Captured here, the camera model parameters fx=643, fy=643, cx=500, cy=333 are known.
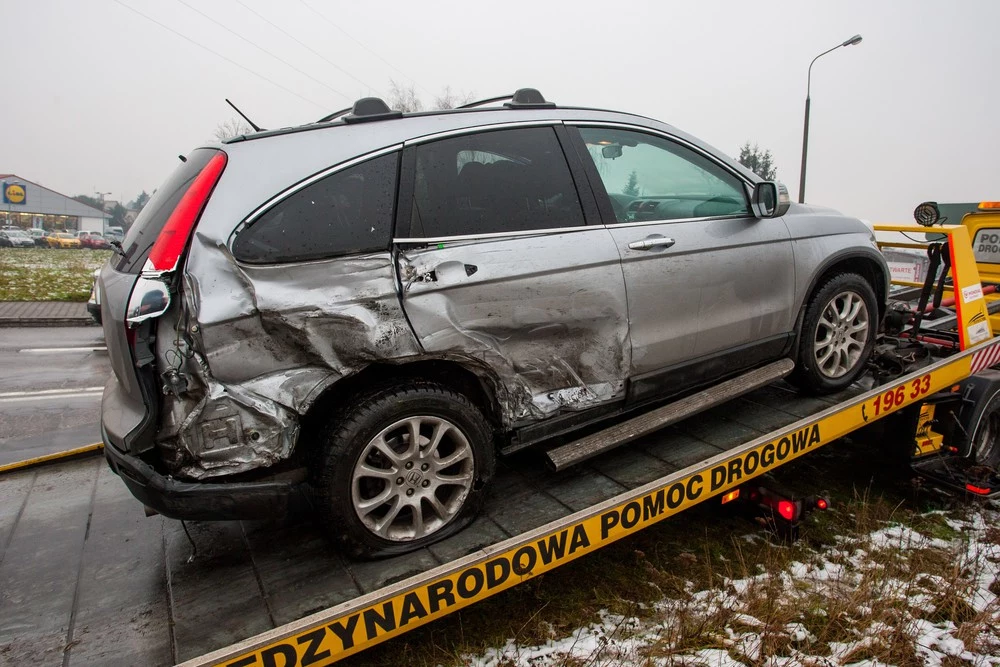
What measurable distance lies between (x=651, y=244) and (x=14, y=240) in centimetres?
4469

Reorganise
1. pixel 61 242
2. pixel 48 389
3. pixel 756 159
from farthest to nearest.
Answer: pixel 61 242, pixel 756 159, pixel 48 389

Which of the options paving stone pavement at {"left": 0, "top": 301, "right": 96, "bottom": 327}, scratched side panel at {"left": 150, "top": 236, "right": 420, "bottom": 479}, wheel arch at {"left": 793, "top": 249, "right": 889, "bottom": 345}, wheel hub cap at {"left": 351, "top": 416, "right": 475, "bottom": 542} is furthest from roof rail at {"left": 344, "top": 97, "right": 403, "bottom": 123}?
paving stone pavement at {"left": 0, "top": 301, "right": 96, "bottom": 327}

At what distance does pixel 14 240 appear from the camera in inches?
1455

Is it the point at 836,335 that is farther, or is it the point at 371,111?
the point at 836,335

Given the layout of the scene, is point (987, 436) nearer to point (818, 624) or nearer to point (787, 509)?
point (787, 509)

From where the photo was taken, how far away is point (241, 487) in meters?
2.30

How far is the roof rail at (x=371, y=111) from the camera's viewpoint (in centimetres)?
266

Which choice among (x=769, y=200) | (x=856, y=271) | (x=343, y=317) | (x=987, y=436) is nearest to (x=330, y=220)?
(x=343, y=317)

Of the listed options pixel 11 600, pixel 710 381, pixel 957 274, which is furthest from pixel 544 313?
pixel 957 274

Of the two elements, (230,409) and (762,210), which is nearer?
(230,409)

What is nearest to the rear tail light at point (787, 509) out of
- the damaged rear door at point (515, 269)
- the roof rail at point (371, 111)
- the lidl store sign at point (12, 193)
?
the damaged rear door at point (515, 269)

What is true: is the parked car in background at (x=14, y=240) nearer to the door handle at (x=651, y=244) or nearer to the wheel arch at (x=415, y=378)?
the wheel arch at (x=415, y=378)

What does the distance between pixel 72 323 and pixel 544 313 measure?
426 inches

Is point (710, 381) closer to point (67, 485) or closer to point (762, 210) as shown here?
point (762, 210)
